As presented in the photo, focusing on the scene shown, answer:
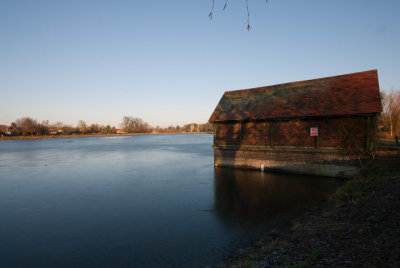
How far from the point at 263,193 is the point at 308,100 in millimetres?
8310

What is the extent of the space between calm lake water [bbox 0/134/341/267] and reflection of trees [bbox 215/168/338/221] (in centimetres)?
4

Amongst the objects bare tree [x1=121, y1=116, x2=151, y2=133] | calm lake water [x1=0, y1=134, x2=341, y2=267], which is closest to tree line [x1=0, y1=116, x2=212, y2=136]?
bare tree [x1=121, y1=116, x2=151, y2=133]

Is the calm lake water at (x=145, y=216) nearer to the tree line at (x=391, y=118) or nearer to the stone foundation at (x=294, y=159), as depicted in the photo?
the stone foundation at (x=294, y=159)

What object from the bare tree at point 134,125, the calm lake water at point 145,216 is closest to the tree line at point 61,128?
the bare tree at point 134,125

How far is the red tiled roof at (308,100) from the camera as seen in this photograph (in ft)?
43.9

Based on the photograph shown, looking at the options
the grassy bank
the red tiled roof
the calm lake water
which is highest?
the red tiled roof

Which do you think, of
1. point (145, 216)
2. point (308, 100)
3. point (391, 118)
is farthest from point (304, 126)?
point (391, 118)

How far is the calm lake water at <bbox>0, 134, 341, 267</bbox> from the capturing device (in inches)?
243

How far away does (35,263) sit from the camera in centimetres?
593

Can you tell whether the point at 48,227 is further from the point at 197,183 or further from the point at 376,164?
the point at 376,164

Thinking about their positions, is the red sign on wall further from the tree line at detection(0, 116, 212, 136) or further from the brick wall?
the tree line at detection(0, 116, 212, 136)

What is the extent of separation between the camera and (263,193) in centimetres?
1151

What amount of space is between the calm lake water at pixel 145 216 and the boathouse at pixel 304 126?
1.29 metres

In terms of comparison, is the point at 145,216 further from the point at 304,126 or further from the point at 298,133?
the point at 304,126
